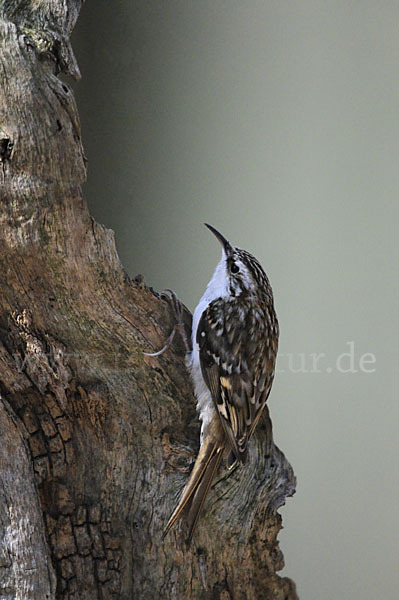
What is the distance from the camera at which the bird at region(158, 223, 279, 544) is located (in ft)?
4.42

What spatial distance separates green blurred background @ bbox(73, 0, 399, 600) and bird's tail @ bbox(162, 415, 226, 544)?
0.83 metres

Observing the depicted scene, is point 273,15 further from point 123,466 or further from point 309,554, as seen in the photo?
point 309,554

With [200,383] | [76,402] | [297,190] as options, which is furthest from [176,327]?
[297,190]

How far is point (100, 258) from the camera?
4.32 feet

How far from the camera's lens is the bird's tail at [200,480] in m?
1.33

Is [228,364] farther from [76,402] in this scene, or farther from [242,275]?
[76,402]

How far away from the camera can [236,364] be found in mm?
1441

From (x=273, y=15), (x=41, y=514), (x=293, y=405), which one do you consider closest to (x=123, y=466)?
(x=41, y=514)

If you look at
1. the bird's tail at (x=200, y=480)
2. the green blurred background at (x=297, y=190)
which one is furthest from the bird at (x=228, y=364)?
the green blurred background at (x=297, y=190)

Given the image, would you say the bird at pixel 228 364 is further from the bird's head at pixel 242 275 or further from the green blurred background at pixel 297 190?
the green blurred background at pixel 297 190

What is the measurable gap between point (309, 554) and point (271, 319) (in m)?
0.98

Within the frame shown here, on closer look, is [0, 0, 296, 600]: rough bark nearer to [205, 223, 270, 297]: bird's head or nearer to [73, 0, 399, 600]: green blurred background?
[205, 223, 270, 297]: bird's head

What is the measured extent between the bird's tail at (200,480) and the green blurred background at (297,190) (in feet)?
2.73

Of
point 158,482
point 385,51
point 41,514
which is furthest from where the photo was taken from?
point 385,51
